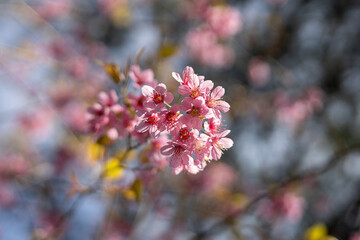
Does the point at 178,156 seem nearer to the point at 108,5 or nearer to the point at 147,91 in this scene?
the point at 147,91

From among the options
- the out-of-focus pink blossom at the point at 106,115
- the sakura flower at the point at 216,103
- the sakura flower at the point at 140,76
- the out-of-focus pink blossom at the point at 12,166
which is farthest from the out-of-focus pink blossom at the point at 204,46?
the out-of-focus pink blossom at the point at 12,166

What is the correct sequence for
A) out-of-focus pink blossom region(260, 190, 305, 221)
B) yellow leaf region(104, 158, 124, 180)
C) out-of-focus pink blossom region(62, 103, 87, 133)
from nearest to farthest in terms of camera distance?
yellow leaf region(104, 158, 124, 180)
out-of-focus pink blossom region(260, 190, 305, 221)
out-of-focus pink blossom region(62, 103, 87, 133)

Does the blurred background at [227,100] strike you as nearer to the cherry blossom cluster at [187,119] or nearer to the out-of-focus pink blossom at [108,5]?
the out-of-focus pink blossom at [108,5]

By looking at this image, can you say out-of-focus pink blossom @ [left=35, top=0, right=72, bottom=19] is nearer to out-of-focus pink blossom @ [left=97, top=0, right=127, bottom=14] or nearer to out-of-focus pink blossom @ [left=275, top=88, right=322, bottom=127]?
out-of-focus pink blossom @ [left=97, top=0, right=127, bottom=14]

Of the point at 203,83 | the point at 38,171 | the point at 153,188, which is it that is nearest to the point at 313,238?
the point at 203,83

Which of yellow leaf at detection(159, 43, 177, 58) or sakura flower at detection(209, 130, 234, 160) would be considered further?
yellow leaf at detection(159, 43, 177, 58)

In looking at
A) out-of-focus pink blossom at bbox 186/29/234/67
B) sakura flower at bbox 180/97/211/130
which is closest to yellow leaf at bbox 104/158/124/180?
sakura flower at bbox 180/97/211/130
